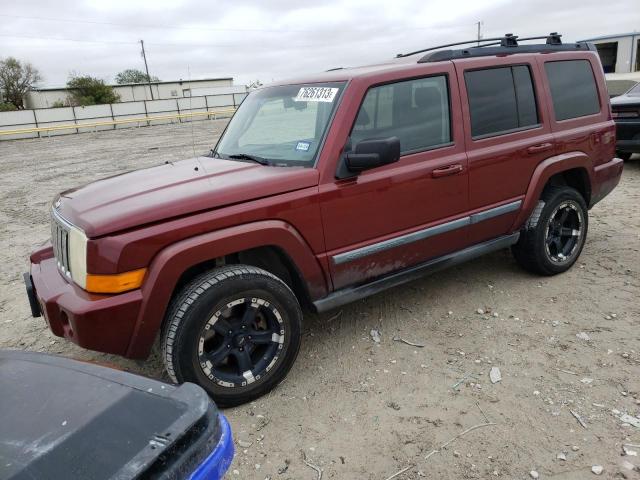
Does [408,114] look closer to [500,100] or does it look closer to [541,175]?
[500,100]

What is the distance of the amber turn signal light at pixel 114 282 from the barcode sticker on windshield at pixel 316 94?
1607 mm

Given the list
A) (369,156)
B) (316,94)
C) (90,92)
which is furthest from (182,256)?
(90,92)

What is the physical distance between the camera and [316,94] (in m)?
3.39

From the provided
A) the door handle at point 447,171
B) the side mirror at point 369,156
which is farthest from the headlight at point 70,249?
the door handle at point 447,171

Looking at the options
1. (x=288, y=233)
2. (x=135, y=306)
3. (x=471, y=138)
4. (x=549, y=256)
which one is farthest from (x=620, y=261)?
(x=135, y=306)

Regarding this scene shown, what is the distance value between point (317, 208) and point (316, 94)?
87 cm

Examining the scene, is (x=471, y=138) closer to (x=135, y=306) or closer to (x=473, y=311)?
(x=473, y=311)

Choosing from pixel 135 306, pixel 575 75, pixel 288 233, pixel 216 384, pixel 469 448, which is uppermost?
pixel 575 75

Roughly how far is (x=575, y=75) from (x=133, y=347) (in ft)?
13.4

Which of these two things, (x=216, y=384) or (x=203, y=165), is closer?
(x=216, y=384)

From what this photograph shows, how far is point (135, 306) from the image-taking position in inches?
101

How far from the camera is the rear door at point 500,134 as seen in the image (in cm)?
365

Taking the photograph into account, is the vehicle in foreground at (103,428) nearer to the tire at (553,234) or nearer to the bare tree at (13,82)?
the tire at (553,234)

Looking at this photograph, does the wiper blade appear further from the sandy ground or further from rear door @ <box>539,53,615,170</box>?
rear door @ <box>539,53,615,170</box>
